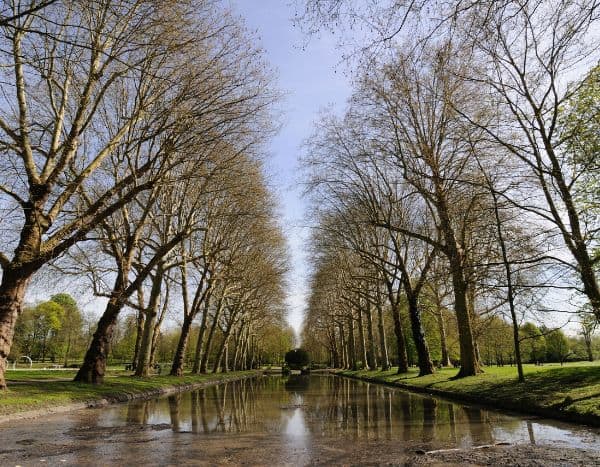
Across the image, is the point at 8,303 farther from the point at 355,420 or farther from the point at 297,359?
the point at 297,359

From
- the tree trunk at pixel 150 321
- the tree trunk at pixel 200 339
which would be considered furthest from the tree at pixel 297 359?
the tree trunk at pixel 150 321

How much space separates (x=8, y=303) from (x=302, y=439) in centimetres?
970

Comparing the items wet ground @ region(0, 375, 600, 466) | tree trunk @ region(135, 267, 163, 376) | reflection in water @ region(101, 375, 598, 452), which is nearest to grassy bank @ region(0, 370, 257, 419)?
wet ground @ region(0, 375, 600, 466)

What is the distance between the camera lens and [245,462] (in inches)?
254

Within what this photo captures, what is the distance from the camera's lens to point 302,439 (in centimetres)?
834

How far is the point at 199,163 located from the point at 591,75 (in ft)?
38.3

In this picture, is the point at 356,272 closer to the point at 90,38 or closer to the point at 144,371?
the point at 144,371

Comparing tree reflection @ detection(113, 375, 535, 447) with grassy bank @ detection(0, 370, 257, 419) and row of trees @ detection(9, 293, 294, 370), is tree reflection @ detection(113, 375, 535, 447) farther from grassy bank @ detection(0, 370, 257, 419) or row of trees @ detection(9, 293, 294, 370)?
row of trees @ detection(9, 293, 294, 370)

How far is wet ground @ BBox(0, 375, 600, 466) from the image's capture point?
654 centimetres

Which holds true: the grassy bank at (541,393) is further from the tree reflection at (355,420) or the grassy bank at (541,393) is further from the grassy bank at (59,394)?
the grassy bank at (59,394)

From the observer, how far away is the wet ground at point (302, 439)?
21.5 feet

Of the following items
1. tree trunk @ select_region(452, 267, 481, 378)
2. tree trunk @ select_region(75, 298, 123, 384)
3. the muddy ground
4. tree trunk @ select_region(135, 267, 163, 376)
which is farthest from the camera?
tree trunk @ select_region(135, 267, 163, 376)

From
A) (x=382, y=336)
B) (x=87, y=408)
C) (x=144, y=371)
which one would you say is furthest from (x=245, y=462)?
(x=382, y=336)

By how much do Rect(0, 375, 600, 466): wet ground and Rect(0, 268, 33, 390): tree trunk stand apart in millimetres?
2836
